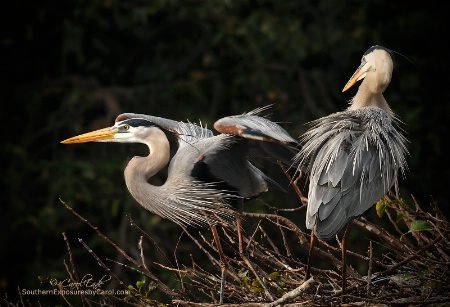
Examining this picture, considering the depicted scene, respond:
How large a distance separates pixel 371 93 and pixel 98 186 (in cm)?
361

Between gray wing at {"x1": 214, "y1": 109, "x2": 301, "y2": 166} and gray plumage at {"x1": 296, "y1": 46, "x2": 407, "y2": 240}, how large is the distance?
0.11 m

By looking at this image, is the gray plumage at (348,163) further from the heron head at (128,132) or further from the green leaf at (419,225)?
the heron head at (128,132)

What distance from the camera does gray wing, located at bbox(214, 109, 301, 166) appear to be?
3814 mm

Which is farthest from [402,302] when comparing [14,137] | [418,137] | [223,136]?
[14,137]

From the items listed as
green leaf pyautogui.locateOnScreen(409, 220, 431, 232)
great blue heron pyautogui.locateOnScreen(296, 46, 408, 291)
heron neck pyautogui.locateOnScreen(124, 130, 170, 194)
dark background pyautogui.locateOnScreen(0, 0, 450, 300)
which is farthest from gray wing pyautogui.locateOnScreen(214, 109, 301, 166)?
dark background pyautogui.locateOnScreen(0, 0, 450, 300)

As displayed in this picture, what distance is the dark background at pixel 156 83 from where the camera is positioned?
714 cm

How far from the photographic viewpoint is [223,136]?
13.9 feet

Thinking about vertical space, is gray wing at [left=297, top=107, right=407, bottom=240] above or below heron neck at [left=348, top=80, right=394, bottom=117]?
below

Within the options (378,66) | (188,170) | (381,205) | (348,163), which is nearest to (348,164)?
(348,163)

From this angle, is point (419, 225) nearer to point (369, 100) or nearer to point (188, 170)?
point (369, 100)

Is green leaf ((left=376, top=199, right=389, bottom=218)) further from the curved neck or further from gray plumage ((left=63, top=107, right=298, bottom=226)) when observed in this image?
the curved neck

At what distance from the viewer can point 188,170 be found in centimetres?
434

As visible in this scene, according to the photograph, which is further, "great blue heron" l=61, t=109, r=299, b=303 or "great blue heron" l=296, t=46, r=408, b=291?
"great blue heron" l=61, t=109, r=299, b=303

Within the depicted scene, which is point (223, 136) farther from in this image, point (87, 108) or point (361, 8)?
point (361, 8)
